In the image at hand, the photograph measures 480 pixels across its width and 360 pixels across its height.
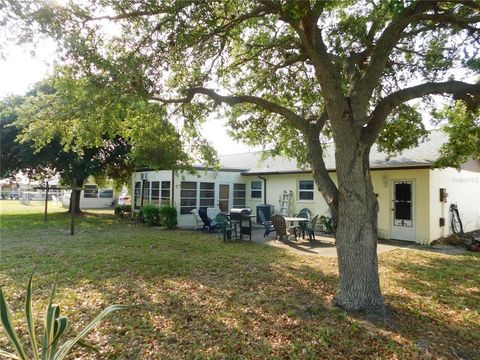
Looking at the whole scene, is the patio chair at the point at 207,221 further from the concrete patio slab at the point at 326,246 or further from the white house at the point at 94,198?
the white house at the point at 94,198

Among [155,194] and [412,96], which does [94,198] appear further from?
[412,96]

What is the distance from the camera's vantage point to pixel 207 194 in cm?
1773

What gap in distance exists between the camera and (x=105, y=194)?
33.3 m

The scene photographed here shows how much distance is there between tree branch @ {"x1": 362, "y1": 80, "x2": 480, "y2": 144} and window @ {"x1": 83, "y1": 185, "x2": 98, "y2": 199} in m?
31.6

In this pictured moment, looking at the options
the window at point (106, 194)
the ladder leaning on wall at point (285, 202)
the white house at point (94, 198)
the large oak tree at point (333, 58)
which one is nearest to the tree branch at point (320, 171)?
the large oak tree at point (333, 58)

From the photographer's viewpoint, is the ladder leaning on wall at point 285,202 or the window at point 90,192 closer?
the ladder leaning on wall at point 285,202

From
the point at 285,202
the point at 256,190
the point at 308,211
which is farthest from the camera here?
the point at 256,190

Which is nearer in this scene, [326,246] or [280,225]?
[326,246]

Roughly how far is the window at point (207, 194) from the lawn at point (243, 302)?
756cm

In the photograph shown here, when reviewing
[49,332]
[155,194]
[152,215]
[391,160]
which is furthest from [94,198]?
[49,332]

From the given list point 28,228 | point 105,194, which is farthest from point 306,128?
point 105,194

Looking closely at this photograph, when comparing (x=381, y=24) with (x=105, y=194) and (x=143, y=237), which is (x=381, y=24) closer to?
(x=143, y=237)

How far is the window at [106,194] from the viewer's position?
108 feet

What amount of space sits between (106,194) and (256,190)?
20.9 m
